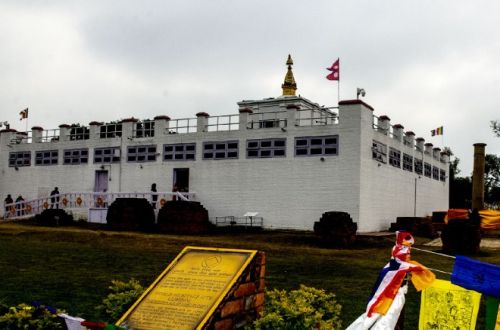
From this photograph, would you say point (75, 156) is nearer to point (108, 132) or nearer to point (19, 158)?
point (108, 132)

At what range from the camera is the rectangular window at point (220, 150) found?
94.3ft

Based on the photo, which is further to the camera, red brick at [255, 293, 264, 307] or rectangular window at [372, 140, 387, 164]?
rectangular window at [372, 140, 387, 164]

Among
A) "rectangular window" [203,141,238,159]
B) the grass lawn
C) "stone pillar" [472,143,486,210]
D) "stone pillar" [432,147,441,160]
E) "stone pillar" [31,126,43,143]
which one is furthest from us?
"stone pillar" [432,147,441,160]

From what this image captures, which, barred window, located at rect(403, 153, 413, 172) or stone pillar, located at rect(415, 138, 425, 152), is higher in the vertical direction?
stone pillar, located at rect(415, 138, 425, 152)

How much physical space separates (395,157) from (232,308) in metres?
26.2

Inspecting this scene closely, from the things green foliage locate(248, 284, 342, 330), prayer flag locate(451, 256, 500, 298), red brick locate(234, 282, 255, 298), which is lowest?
green foliage locate(248, 284, 342, 330)

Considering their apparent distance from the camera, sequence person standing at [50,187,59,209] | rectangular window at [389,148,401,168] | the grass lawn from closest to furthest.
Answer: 1. the grass lawn
2. rectangular window at [389,148,401,168]
3. person standing at [50,187,59,209]

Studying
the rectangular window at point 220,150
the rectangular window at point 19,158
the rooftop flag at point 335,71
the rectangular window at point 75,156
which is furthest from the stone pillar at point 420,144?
the rectangular window at point 19,158

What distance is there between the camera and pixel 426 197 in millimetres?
35531

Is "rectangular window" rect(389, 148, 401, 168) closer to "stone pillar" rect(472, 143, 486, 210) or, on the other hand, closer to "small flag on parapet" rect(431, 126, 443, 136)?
"stone pillar" rect(472, 143, 486, 210)

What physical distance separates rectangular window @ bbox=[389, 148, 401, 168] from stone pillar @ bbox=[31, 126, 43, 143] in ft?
73.0

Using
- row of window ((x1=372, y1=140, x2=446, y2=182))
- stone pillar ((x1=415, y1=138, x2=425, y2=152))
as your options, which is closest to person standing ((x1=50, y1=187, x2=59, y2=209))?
row of window ((x1=372, y1=140, x2=446, y2=182))

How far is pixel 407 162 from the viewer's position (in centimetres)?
3247

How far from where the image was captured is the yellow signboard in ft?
17.7
